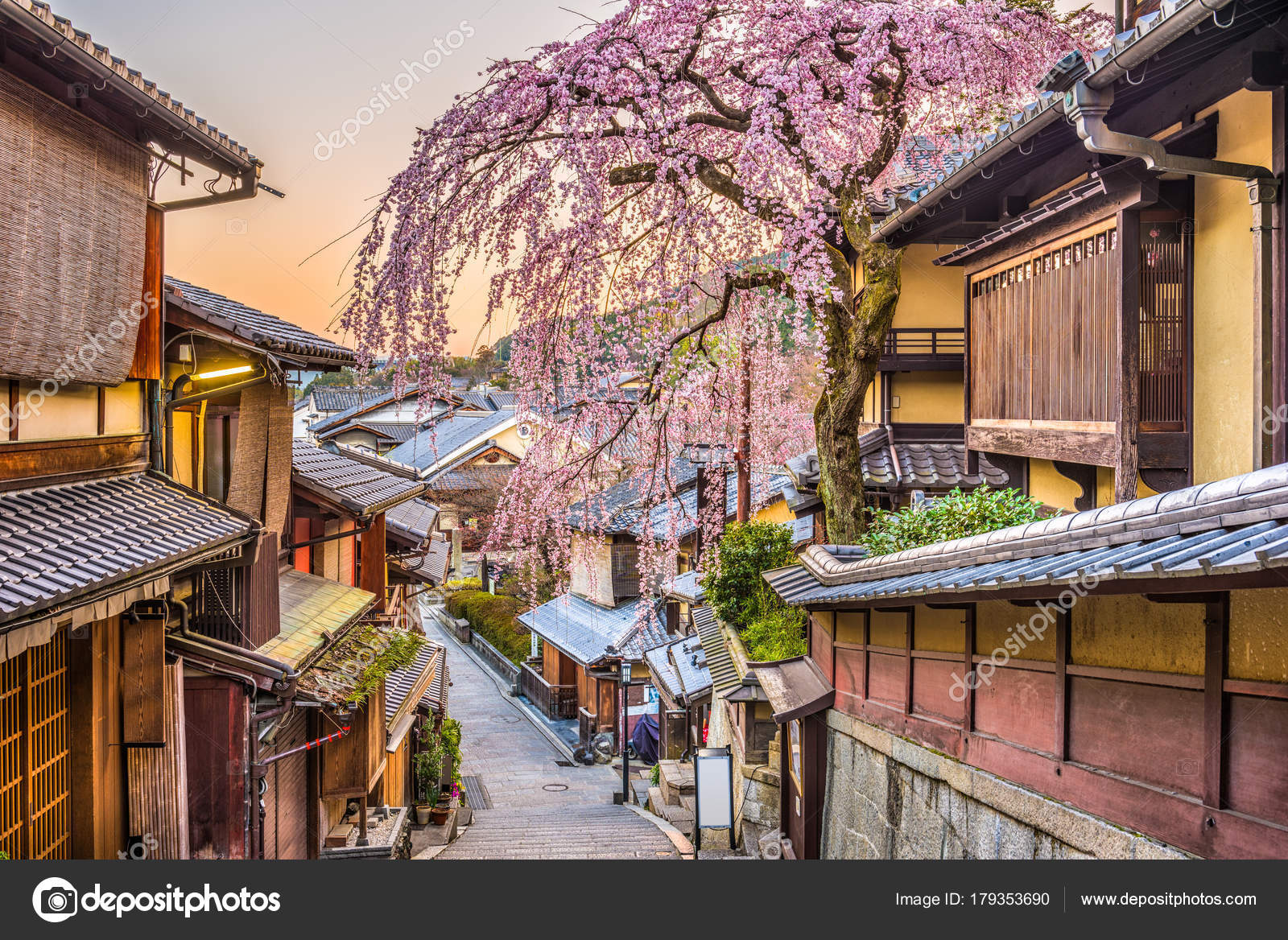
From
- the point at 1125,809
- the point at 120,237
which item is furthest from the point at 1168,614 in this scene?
the point at 120,237

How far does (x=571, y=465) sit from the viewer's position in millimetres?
11375

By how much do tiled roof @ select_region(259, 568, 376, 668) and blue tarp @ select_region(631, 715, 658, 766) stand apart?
1510 cm

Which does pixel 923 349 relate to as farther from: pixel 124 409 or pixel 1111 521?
pixel 124 409

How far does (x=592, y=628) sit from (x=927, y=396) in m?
19.8

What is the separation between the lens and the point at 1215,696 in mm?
4453

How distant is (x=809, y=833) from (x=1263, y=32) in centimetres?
942

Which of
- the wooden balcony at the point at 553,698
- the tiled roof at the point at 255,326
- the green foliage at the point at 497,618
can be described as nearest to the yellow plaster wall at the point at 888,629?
the tiled roof at the point at 255,326

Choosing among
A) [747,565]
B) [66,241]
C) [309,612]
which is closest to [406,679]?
[309,612]

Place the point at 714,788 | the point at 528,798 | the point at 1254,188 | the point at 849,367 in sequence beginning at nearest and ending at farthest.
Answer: the point at 1254,188
the point at 849,367
the point at 714,788
the point at 528,798

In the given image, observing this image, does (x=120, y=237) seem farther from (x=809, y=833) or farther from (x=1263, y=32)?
(x=809, y=833)

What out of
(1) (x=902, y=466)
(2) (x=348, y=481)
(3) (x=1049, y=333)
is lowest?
(2) (x=348, y=481)

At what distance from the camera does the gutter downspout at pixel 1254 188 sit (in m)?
5.75

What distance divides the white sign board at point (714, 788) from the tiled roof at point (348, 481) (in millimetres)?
6759

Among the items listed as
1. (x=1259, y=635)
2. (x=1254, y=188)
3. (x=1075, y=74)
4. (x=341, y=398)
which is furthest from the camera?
(x=341, y=398)
